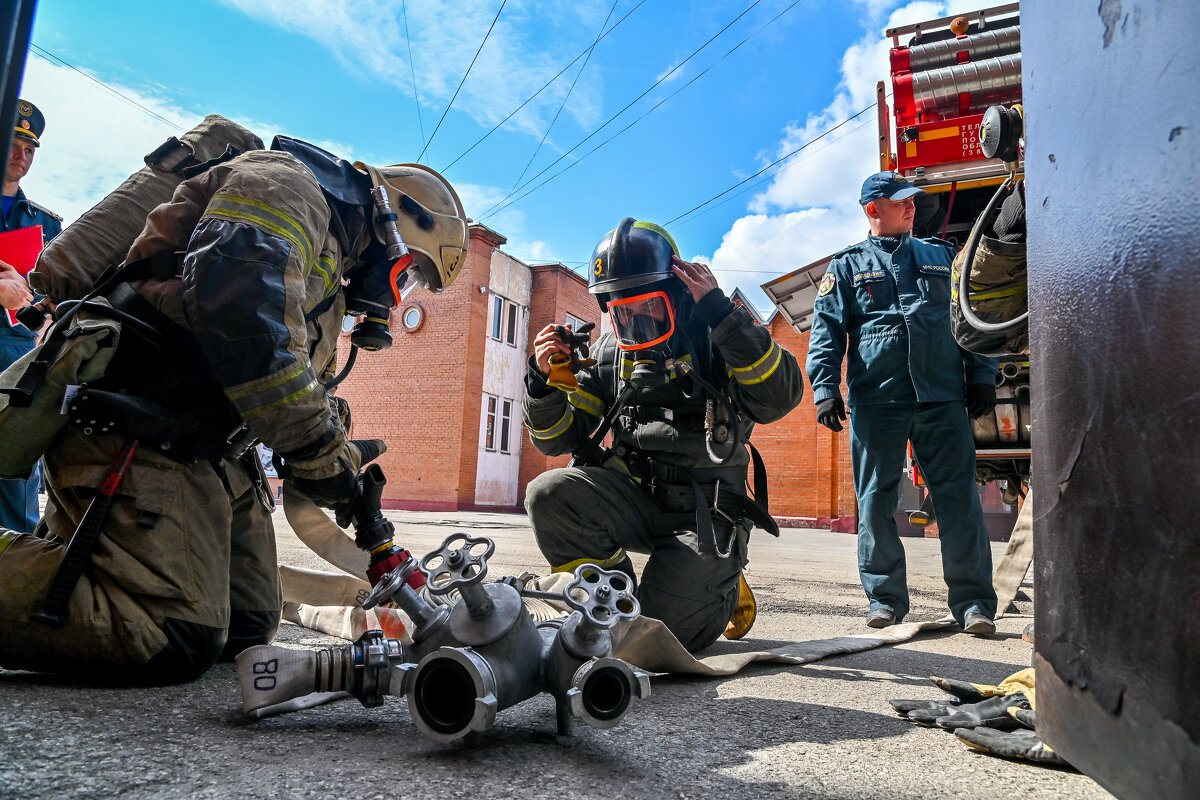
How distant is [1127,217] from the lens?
0.71m

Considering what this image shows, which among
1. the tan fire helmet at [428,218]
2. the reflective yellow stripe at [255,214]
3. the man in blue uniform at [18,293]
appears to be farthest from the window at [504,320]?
the reflective yellow stripe at [255,214]

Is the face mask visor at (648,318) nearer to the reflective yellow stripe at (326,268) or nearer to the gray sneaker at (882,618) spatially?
the reflective yellow stripe at (326,268)

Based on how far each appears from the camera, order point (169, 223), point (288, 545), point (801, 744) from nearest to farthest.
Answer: point (801, 744), point (169, 223), point (288, 545)

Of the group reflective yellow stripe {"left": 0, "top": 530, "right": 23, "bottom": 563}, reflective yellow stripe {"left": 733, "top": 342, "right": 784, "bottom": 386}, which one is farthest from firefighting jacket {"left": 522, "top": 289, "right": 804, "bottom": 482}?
reflective yellow stripe {"left": 0, "top": 530, "right": 23, "bottom": 563}

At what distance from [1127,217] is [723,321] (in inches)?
73.1

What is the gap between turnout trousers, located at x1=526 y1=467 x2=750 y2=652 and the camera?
2.52 metres

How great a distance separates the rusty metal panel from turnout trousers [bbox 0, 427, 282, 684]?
1.63m

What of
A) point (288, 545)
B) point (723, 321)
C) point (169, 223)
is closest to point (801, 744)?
point (723, 321)

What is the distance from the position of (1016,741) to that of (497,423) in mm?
21071

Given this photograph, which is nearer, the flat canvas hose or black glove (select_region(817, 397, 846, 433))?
the flat canvas hose

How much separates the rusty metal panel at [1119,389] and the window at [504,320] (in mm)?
21317

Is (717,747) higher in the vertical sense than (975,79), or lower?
lower

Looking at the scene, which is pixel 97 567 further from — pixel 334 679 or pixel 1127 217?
pixel 1127 217

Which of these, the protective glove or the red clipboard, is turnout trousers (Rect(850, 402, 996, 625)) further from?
the red clipboard
